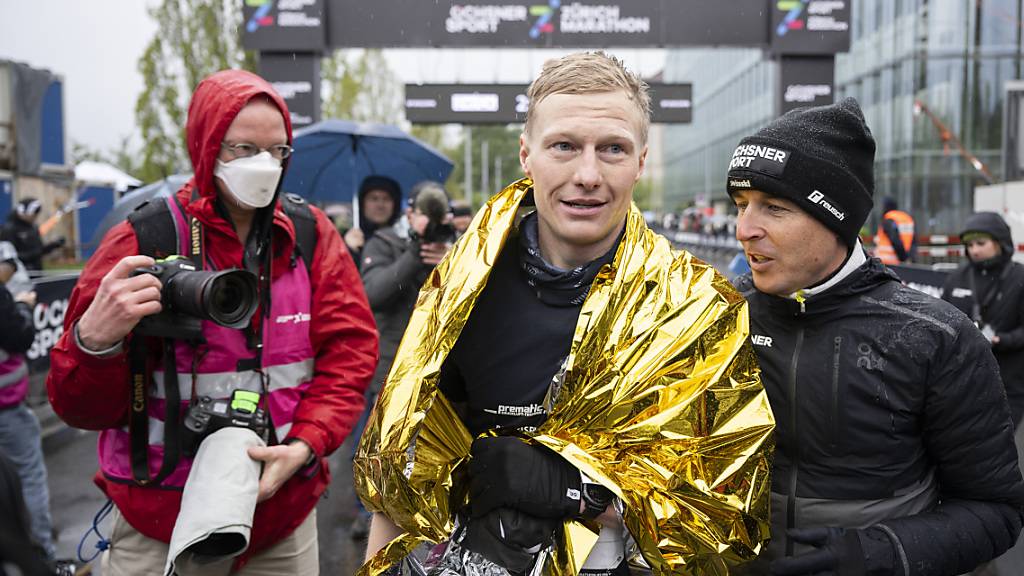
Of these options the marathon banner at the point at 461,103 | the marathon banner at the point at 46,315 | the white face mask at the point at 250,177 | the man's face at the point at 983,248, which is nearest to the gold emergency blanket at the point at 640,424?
the white face mask at the point at 250,177

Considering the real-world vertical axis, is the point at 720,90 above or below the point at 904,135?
above

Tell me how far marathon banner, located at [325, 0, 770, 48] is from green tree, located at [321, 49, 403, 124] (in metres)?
13.2

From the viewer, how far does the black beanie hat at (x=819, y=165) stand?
1.83m

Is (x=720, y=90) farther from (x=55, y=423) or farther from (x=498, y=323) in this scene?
(x=498, y=323)

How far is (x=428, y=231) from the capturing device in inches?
186

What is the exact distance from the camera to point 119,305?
76.7 inches

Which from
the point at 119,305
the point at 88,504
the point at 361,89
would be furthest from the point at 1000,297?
the point at 361,89

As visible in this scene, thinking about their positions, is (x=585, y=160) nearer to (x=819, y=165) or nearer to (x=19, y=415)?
(x=819, y=165)

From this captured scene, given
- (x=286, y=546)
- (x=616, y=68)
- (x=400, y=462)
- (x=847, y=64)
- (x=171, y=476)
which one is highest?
(x=847, y=64)

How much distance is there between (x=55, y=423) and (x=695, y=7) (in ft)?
30.9

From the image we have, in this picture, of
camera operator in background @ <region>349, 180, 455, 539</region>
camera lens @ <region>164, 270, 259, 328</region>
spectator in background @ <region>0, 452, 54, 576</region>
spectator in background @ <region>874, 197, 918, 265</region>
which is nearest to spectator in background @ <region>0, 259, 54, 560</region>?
camera operator in background @ <region>349, 180, 455, 539</region>

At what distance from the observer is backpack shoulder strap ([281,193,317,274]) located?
245 cm

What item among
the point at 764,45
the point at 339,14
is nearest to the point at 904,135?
the point at 764,45

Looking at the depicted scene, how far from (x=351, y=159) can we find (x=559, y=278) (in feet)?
20.9
